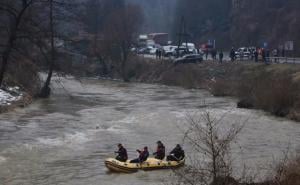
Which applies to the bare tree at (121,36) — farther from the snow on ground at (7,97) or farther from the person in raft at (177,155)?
the person in raft at (177,155)

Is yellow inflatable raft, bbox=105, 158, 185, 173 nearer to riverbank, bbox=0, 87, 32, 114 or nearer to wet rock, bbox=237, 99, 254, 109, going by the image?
riverbank, bbox=0, 87, 32, 114

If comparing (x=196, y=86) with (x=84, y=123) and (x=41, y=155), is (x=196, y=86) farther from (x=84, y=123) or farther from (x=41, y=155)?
(x=41, y=155)

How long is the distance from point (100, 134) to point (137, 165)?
8.97m

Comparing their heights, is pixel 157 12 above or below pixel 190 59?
above

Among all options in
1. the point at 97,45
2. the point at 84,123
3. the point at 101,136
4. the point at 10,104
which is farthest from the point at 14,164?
the point at 97,45

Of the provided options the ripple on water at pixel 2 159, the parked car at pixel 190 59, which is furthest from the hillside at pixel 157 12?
the ripple on water at pixel 2 159

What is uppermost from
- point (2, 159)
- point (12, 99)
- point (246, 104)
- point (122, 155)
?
point (12, 99)

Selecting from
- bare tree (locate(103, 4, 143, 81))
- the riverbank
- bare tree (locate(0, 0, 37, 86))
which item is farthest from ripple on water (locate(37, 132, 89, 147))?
bare tree (locate(103, 4, 143, 81))

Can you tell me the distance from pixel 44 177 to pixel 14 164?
2.93 meters

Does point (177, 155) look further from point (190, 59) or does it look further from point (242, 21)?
point (242, 21)

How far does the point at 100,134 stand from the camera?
111 feet

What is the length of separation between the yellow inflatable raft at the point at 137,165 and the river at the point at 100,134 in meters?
0.34

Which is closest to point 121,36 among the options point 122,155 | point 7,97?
point 7,97

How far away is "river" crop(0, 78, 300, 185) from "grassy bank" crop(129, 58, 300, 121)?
4.02 feet
